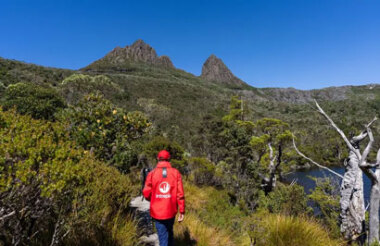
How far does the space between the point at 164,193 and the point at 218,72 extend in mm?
184441

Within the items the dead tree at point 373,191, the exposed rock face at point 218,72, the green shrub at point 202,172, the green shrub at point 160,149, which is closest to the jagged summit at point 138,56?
the exposed rock face at point 218,72

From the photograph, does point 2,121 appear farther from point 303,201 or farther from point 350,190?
point 303,201

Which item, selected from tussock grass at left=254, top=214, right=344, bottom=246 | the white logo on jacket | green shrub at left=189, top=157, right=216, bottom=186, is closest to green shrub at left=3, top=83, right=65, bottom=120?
green shrub at left=189, top=157, right=216, bottom=186

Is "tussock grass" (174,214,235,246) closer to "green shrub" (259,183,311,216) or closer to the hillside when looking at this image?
"green shrub" (259,183,311,216)

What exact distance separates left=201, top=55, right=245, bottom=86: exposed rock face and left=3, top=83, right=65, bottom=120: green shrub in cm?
15943

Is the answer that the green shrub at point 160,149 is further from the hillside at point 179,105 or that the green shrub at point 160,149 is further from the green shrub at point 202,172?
the hillside at point 179,105

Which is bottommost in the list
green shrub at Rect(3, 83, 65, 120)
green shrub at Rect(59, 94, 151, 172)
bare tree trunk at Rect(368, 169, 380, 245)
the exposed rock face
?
Answer: bare tree trunk at Rect(368, 169, 380, 245)

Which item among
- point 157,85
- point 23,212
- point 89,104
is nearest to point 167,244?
point 23,212

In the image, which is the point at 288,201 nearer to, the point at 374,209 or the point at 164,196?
the point at 374,209

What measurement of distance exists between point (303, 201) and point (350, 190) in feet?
20.5

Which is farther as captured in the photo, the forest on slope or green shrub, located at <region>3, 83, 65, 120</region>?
green shrub, located at <region>3, 83, 65, 120</region>

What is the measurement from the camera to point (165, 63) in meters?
152

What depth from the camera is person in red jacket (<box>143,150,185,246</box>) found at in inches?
117

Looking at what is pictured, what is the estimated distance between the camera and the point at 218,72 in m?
180
